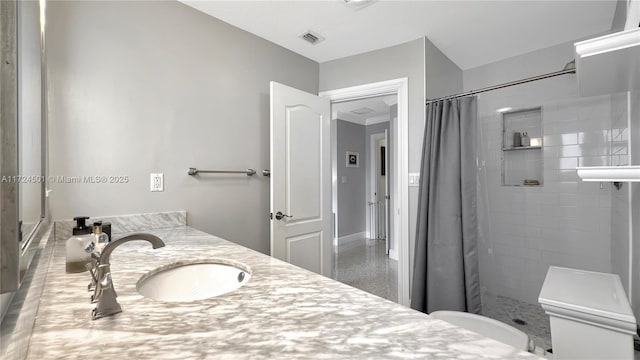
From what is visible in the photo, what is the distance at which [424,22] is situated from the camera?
213 centimetres

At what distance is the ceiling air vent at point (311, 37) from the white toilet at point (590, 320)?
227 cm

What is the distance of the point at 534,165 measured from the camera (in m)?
2.54

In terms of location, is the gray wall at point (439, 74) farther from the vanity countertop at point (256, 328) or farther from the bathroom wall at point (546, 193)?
the vanity countertop at point (256, 328)

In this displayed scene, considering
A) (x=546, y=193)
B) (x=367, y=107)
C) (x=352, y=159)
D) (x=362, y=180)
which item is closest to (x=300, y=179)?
(x=546, y=193)

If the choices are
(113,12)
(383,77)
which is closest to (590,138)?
(383,77)

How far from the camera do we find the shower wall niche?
99.5 inches

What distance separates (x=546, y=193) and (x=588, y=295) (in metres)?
1.59


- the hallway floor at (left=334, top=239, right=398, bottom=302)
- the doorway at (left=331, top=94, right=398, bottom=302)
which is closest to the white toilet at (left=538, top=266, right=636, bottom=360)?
the hallway floor at (left=334, top=239, right=398, bottom=302)

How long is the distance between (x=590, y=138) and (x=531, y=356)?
2637 mm

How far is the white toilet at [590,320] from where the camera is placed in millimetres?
1056

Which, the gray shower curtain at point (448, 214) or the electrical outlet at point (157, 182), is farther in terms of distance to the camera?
the gray shower curtain at point (448, 214)

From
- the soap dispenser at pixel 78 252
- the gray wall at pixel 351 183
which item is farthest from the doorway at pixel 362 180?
the soap dispenser at pixel 78 252

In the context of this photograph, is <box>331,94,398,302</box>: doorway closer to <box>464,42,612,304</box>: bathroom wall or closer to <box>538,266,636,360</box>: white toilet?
<box>464,42,612,304</box>: bathroom wall

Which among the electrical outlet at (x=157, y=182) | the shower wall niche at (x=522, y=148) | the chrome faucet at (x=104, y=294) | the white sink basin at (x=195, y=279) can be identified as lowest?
the white sink basin at (x=195, y=279)
